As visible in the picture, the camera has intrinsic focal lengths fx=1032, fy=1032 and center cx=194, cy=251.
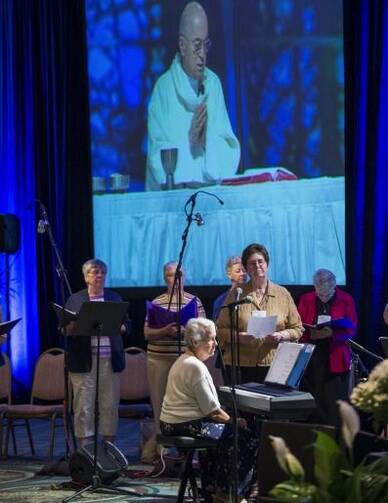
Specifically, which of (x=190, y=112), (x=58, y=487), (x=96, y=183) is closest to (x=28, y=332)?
(x=96, y=183)

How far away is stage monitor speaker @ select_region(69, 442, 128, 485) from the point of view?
651 cm

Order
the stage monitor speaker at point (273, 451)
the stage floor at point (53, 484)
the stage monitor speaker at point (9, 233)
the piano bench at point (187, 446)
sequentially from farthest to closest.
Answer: the stage monitor speaker at point (9, 233) → the stage floor at point (53, 484) → the piano bench at point (187, 446) → the stage monitor speaker at point (273, 451)

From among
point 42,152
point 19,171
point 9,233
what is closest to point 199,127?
point 42,152

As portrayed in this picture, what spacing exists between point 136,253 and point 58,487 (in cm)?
397

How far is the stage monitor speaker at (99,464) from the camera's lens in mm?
6508

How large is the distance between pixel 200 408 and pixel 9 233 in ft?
17.1

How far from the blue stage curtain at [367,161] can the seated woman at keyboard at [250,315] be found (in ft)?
8.64

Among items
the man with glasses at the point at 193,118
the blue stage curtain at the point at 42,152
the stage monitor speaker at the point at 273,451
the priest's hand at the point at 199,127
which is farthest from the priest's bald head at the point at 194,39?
the stage monitor speaker at the point at 273,451

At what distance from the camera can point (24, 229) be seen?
11.1 m

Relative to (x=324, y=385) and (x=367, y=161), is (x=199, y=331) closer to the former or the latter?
(x=324, y=385)

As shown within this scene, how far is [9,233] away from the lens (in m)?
10.3

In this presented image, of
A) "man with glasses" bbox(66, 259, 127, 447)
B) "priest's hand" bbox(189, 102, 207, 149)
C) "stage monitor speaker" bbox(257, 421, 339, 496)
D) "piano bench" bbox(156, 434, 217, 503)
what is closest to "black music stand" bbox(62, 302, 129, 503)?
"man with glasses" bbox(66, 259, 127, 447)

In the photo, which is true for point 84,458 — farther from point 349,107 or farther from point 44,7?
point 44,7

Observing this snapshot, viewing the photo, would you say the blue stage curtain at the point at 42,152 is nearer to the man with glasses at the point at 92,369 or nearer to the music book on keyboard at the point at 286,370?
the man with glasses at the point at 92,369
